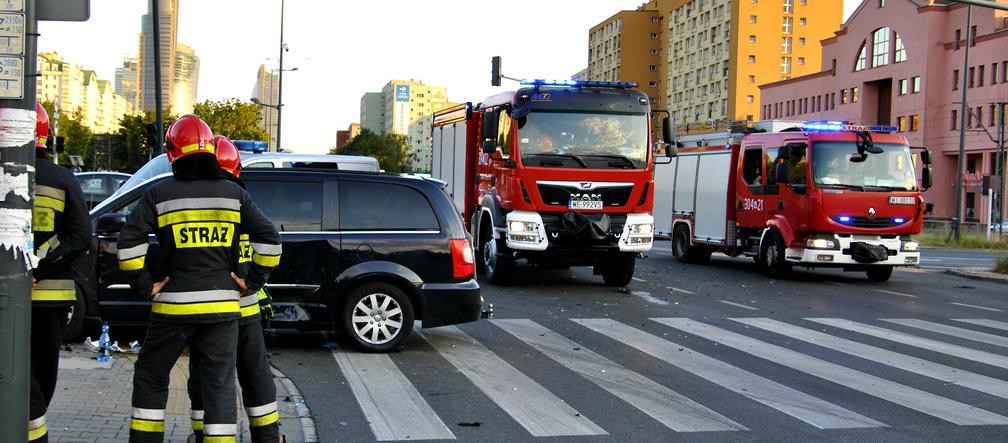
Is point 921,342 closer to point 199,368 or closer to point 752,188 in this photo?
point 199,368

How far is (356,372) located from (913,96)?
7280 cm

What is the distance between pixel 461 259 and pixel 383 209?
0.87 metres

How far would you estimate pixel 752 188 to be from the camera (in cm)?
1953

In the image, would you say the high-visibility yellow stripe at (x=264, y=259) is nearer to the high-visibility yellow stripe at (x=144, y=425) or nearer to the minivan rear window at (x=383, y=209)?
the high-visibility yellow stripe at (x=144, y=425)

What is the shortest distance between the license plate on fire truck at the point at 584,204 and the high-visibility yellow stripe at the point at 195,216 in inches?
414

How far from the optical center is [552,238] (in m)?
15.2

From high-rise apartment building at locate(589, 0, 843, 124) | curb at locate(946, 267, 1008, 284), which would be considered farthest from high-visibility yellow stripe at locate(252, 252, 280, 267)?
high-rise apartment building at locate(589, 0, 843, 124)

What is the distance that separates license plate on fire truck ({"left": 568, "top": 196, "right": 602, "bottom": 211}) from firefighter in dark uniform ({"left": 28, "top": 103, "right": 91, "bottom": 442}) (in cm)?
1029

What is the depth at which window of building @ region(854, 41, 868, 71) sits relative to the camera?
8019cm

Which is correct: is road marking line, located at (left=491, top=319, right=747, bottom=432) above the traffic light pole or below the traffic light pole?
below

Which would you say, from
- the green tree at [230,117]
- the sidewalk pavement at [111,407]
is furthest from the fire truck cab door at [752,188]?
the green tree at [230,117]

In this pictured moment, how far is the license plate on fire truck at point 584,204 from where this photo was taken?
15.2 metres

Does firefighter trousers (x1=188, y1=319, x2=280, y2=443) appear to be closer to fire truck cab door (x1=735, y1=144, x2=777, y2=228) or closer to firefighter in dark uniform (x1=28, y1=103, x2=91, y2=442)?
firefighter in dark uniform (x1=28, y1=103, x2=91, y2=442)

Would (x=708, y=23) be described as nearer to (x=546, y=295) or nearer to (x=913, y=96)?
(x=913, y=96)
